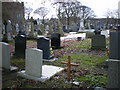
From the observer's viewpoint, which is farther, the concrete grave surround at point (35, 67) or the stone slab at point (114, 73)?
the concrete grave surround at point (35, 67)

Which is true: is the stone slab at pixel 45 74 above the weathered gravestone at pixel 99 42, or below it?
below

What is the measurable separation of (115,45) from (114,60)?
0.32 m

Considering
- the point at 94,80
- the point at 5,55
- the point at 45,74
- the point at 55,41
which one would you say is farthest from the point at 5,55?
the point at 55,41

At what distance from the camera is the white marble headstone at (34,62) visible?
509cm

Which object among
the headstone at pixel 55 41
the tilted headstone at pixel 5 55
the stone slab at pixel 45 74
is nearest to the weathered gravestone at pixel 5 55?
the tilted headstone at pixel 5 55

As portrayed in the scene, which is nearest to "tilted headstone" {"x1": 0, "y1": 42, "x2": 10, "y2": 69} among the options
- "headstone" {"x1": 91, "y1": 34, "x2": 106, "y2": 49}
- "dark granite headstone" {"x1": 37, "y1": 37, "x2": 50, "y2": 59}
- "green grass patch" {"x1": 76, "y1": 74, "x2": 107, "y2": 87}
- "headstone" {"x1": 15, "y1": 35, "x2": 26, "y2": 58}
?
"dark granite headstone" {"x1": 37, "y1": 37, "x2": 50, "y2": 59}

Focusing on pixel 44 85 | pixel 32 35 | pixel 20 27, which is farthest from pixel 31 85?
pixel 20 27

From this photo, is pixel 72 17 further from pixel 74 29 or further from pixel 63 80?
pixel 63 80

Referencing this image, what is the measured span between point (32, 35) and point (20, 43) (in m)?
11.9

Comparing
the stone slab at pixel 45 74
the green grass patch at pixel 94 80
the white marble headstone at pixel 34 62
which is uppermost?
the white marble headstone at pixel 34 62

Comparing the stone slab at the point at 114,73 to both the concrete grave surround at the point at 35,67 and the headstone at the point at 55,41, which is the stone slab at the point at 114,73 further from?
the headstone at the point at 55,41

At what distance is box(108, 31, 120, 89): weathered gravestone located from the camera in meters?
3.61

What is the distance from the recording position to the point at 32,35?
2056 cm

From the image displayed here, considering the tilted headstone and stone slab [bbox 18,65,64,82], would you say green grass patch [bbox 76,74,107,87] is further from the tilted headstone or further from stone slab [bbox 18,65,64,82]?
the tilted headstone
